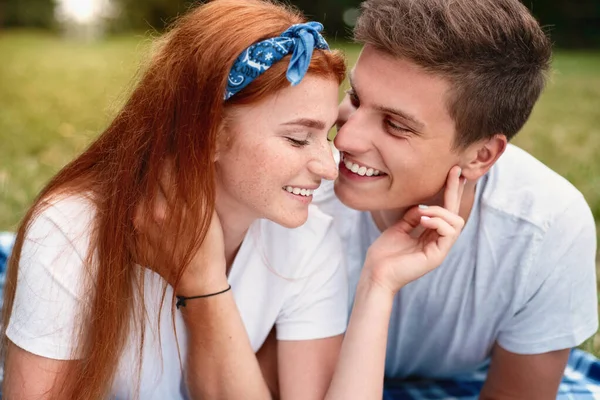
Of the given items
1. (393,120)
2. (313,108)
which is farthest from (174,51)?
(393,120)

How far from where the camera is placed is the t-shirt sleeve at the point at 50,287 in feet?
8.79

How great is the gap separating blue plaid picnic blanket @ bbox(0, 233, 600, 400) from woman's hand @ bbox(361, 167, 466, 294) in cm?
98

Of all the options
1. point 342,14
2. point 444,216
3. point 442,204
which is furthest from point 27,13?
point 444,216

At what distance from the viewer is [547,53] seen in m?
3.31

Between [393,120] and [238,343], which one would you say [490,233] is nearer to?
[393,120]

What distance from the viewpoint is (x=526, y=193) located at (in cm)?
342

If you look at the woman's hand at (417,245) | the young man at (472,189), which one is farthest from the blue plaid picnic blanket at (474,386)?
the woman's hand at (417,245)

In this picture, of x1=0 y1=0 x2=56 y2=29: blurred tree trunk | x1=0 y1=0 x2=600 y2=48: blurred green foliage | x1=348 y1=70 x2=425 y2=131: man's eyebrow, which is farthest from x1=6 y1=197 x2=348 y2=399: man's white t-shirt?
x1=0 y1=0 x2=56 y2=29: blurred tree trunk

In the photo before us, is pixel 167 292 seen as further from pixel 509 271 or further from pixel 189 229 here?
pixel 509 271

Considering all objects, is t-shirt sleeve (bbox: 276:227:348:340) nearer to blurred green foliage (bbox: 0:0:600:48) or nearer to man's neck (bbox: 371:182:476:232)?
man's neck (bbox: 371:182:476:232)

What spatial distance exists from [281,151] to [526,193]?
1.29 meters

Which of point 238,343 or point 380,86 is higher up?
point 380,86

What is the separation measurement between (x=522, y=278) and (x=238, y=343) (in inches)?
52.8

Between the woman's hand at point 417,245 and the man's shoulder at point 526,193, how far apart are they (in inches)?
9.6
